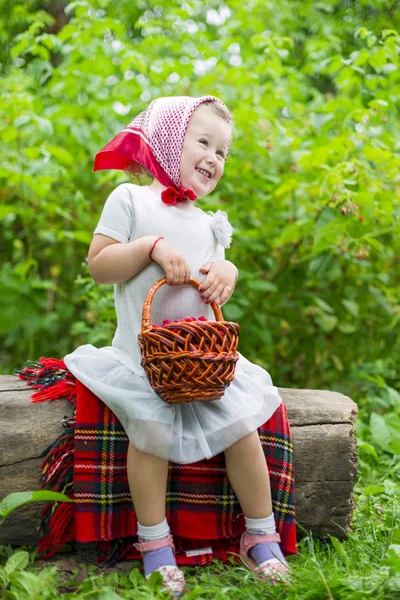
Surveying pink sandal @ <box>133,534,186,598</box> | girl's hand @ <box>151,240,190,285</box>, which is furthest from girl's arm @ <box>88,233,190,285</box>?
pink sandal @ <box>133,534,186,598</box>

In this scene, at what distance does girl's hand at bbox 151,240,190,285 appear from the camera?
1.78 metres

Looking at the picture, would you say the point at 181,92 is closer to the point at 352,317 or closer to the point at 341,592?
the point at 352,317

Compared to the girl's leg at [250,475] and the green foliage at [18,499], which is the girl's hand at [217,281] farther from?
the green foliage at [18,499]

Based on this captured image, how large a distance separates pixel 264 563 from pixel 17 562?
2.24 ft

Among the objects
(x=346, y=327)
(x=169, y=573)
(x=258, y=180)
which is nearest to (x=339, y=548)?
(x=169, y=573)

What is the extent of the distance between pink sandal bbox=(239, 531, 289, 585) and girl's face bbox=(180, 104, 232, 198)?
1.05 m

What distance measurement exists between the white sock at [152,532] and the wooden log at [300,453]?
1.13ft

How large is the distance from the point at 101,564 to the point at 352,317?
7.60 feet

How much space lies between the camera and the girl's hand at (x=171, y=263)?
1.78 m

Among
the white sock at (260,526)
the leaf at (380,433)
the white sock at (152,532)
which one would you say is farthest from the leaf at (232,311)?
the white sock at (152,532)

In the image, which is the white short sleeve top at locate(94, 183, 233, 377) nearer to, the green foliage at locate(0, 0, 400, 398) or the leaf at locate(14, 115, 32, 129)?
the green foliage at locate(0, 0, 400, 398)

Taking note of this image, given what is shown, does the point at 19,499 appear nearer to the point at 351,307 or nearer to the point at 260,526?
the point at 260,526

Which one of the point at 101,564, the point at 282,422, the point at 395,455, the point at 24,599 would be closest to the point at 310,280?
the point at 395,455

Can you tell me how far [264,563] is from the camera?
1795 mm
